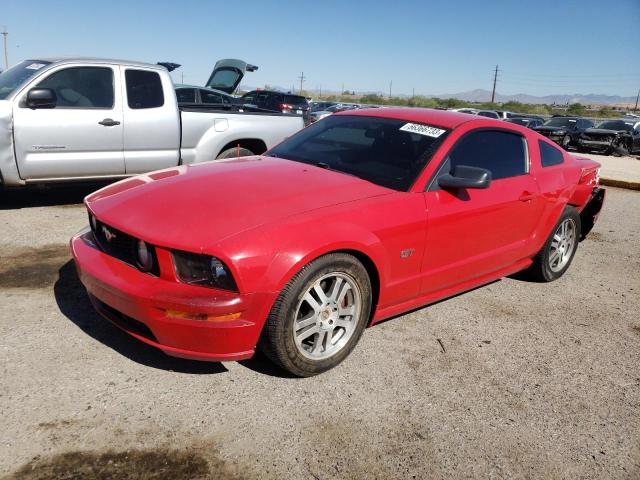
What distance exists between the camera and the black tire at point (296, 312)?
272cm

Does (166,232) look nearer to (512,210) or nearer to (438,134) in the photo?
(438,134)

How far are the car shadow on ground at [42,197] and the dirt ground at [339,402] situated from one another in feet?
8.20

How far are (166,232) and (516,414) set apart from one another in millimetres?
2110

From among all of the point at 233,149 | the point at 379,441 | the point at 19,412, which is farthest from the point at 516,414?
the point at 233,149

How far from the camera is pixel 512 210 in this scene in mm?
3973

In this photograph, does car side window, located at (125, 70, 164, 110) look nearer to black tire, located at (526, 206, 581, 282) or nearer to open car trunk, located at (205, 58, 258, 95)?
open car trunk, located at (205, 58, 258, 95)

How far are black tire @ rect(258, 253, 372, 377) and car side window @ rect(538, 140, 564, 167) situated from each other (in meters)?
2.34

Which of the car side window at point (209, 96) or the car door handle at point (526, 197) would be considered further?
the car side window at point (209, 96)

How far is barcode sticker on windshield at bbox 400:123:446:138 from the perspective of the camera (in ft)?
12.2

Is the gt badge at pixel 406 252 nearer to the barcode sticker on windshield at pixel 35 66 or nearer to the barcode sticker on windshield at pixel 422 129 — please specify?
the barcode sticker on windshield at pixel 422 129

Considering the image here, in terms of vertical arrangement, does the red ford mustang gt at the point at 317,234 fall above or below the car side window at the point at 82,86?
below

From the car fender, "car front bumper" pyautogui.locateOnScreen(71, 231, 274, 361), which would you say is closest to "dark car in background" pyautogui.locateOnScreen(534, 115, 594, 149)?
the car fender

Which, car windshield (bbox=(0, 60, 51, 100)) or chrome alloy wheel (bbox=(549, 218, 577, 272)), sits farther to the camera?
car windshield (bbox=(0, 60, 51, 100))

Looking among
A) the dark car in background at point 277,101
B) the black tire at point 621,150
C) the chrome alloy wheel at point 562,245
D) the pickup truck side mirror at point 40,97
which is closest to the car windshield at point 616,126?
the black tire at point 621,150
